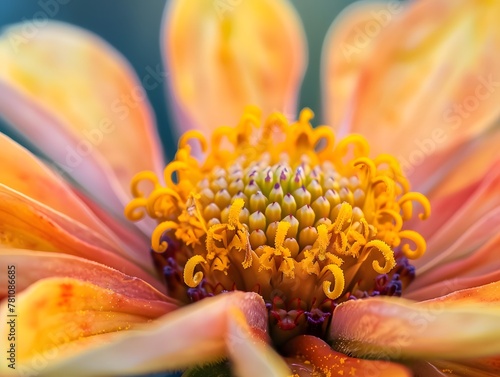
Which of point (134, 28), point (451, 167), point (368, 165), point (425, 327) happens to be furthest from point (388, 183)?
point (134, 28)

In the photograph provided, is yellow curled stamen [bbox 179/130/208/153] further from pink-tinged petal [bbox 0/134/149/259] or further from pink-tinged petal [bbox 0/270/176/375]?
pink-tinged petal [bbox 0/270/176/375]

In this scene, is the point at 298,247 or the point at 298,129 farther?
the point at 298,129

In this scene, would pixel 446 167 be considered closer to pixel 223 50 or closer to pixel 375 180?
pixel 375 180

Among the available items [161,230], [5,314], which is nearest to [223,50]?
[161,230]

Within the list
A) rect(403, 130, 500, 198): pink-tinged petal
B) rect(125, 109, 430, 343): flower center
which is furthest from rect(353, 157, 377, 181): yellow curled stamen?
rect(403, 130, 500, 198): pink-tinged petal

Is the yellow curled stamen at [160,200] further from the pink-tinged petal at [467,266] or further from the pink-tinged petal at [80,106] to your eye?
the pink-tinged petal at [467,266]

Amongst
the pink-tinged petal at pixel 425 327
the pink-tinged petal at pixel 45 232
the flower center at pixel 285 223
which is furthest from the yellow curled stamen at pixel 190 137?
the pink-tinged petal at pixel 425 327
